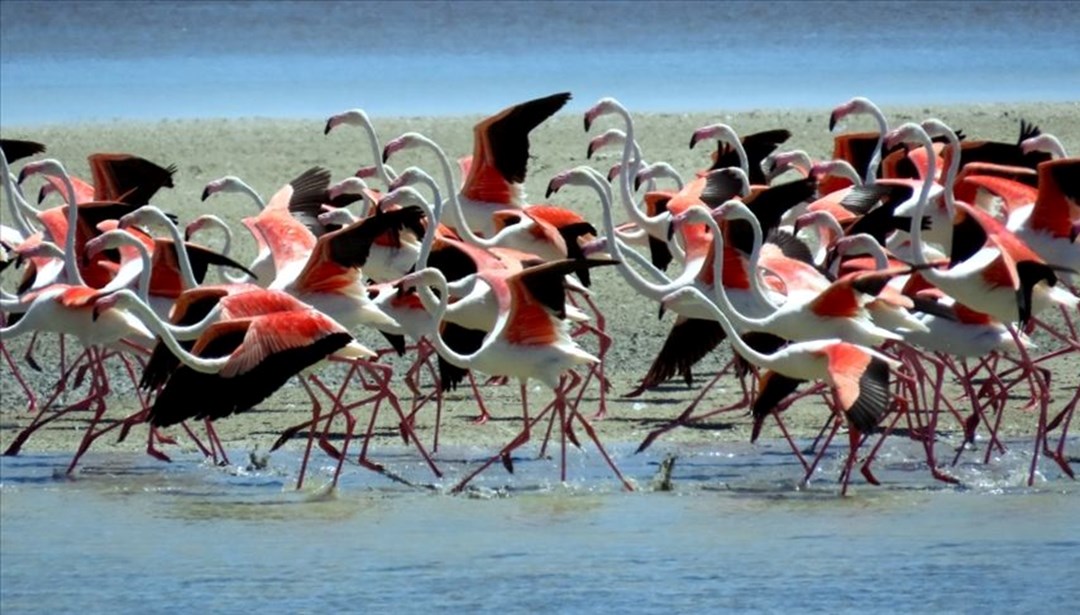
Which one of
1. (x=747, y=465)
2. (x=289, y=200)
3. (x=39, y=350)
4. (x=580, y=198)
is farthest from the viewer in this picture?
(x=580, y=198)

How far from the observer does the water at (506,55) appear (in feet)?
67.5

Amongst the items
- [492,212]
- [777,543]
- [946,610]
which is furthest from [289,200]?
[946,610]

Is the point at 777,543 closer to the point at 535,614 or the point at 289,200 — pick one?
the point at 535,614

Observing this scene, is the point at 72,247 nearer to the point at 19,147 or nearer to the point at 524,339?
the point at 19,147

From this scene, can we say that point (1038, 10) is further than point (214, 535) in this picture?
Yes

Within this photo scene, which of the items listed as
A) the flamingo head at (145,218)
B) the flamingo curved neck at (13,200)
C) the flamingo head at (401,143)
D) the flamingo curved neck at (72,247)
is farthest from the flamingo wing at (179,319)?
the flamingo curved neck at (13,200)

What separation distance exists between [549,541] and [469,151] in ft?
28.8

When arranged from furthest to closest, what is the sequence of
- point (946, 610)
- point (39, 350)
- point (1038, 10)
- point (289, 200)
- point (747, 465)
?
point (1038, 10) → point (39, 350) → point (289, 200) → point (747, 465) → point (946, 610)

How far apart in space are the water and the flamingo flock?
7.78m

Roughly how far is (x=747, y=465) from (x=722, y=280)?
2.38ft

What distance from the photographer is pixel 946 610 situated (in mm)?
7090

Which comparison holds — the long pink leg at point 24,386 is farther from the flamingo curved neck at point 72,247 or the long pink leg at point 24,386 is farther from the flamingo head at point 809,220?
the flamingo head at point 809,220

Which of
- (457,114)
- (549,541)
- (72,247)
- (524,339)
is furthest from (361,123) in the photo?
(457,114)

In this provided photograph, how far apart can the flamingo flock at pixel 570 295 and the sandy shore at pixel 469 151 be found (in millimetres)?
115
